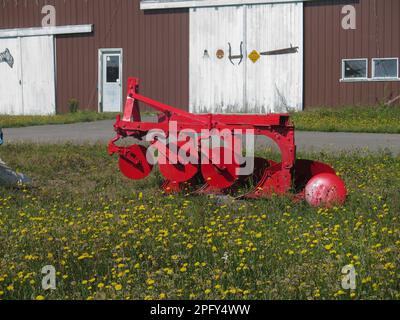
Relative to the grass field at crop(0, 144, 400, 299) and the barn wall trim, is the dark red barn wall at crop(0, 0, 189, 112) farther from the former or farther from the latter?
the grass field at crop(0, 144, 400, 299)

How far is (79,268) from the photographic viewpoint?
551cm

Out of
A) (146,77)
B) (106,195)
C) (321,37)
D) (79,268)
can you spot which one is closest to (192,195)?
(106,195)

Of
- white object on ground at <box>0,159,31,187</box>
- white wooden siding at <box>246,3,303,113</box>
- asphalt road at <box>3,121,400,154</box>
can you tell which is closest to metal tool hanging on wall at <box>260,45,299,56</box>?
white wooden siding at <box>246,3,303,113</box>

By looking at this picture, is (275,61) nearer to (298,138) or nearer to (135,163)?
(298,138)

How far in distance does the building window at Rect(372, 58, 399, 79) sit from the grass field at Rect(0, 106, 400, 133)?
46.2 inches

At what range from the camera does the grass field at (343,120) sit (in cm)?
1790

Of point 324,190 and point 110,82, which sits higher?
point 110,82

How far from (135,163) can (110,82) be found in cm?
1793

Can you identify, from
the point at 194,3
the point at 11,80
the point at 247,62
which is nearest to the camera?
the point at 247,62

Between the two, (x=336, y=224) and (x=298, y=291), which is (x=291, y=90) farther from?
(x=298, y=291)

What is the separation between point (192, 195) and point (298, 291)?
13.3 ft

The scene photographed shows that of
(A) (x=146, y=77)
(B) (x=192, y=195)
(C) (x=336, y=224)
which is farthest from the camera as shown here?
(A) (x=146, y=77)

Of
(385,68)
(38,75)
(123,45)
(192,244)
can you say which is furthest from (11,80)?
(192,244)

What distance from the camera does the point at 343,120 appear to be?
777 inches
